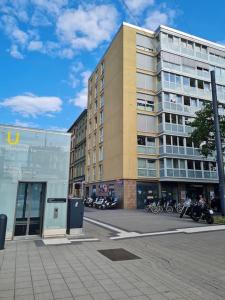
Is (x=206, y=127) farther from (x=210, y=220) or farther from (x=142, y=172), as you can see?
(x=142, y=172)

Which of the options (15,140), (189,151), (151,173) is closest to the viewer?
(15,140)

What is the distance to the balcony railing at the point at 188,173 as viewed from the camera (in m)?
29.3

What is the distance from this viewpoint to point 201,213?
15.3 metres

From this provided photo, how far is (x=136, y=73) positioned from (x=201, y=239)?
991 inches

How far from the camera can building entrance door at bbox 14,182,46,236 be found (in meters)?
10.1

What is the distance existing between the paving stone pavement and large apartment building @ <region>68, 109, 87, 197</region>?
36144 mm

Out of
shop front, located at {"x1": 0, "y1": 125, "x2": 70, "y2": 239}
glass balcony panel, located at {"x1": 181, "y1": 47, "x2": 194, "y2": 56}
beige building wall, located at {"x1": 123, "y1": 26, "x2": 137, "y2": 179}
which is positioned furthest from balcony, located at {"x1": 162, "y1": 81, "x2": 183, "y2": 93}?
shop front, located at {"x1": 0, "y1": 125, "x2": 70, "y2": 239}

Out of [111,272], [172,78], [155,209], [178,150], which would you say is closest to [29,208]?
[111,272]

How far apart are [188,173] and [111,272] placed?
26.0 m

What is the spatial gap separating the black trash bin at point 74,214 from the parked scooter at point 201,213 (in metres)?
7.59

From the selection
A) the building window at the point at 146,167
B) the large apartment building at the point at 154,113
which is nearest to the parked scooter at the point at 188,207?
the large apartment building at the point at 154,113

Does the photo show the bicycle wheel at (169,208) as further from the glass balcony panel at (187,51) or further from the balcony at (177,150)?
the glass balcony panel at (187,51)

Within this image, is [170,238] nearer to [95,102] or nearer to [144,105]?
[144,105]

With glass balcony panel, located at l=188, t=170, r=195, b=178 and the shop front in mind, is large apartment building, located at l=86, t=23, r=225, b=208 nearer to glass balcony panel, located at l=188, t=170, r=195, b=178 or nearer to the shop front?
glass balcony panel, located at l=188, t=170, r=195, b=178
